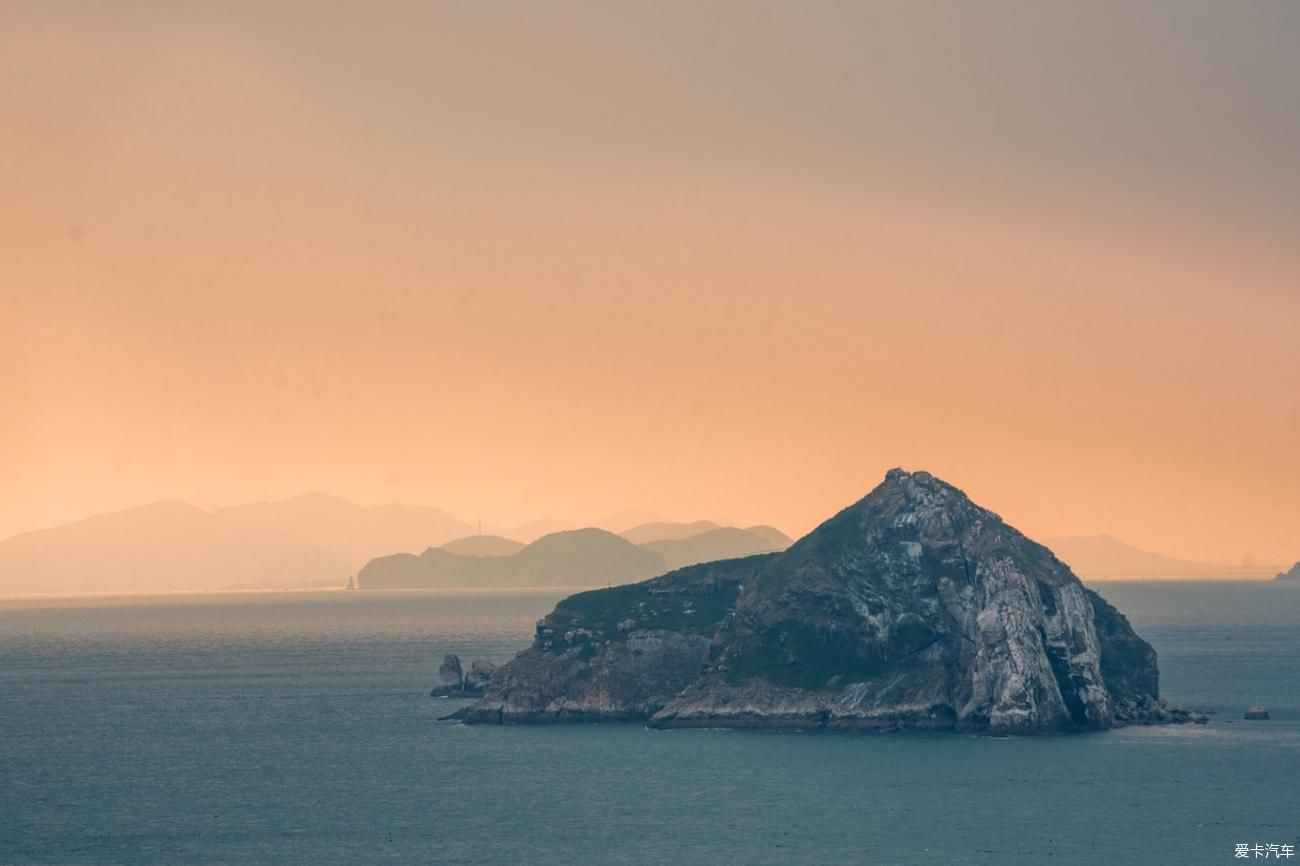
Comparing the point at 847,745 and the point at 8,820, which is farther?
the point at 847,745

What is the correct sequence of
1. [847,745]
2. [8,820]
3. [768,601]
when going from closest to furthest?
[8,820]
[847,745]
[768,601]

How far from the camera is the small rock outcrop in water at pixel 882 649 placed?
169 metres

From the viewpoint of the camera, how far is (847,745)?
16112 cm

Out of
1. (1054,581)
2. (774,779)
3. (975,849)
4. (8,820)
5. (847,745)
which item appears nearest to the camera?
(975,849)

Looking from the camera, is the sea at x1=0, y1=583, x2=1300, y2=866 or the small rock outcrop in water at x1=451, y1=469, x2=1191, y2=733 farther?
the small rock outcrop in water at x1=451, y1=469, x2=1191, y2=733

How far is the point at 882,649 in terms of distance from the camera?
585ft

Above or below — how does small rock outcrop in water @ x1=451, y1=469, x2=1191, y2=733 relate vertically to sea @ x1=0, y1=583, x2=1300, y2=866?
above

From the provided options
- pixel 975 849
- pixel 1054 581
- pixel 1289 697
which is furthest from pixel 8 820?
pixel 1289 697

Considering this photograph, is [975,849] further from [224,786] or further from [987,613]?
[224,786]

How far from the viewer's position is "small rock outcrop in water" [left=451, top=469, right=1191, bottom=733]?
16900 cm

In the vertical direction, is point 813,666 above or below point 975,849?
above

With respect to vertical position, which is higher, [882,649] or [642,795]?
[882,649]

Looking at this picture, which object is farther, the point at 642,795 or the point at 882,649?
the point at 882,649

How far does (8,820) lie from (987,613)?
100480 mm
